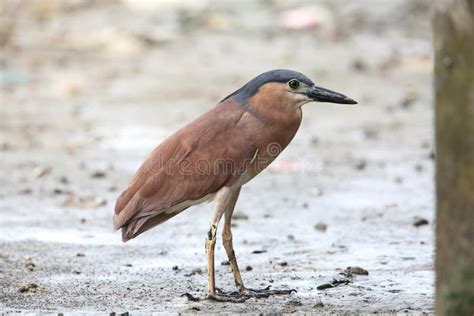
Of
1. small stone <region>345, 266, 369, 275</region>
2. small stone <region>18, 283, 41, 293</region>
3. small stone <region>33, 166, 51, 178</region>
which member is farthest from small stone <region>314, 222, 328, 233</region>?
small stone <region>33, 166, 51, 178</region>

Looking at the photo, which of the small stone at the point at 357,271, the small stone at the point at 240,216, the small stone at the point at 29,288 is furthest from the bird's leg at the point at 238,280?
the small stone at the point at 240,216

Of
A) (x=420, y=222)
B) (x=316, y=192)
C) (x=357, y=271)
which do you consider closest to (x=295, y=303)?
(x=357, y=271)

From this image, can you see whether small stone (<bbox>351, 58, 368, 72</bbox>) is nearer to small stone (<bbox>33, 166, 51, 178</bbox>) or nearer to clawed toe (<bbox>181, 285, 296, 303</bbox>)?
small stone (<bbox>33, 166, 51, 178</bbox>)

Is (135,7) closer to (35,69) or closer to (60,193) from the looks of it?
(35,69)

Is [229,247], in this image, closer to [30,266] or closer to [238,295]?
[238,295]

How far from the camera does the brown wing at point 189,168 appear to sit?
567cm

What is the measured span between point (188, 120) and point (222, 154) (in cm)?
627

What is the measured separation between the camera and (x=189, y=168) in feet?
18.8

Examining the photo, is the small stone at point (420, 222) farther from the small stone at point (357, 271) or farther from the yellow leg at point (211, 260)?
the yellow leg at point (211, 260)

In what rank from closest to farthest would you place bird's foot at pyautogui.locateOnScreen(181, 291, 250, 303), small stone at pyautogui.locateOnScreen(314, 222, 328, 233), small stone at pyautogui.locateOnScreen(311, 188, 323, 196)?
bird's foot at pyautogui.locateOnScreen(181, 291, 250, 303) < small stone at pyautogui.locateOnScreen(314, 222, 328, 233) < small stone at pyautogui.locateOnScreen(311, 188, 323, 196)

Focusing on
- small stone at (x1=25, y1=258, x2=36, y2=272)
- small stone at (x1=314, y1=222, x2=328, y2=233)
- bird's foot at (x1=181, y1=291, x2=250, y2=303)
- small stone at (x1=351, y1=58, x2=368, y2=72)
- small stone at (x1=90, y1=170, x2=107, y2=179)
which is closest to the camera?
bird's foot at (x1=181, y1=291, x2=250, y2=303)

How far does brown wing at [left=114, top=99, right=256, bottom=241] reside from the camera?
18.6 ft

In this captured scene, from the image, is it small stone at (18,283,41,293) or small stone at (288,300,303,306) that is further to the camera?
small stone at (18,283,41,293)

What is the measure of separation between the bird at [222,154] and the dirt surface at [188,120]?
475 mm
